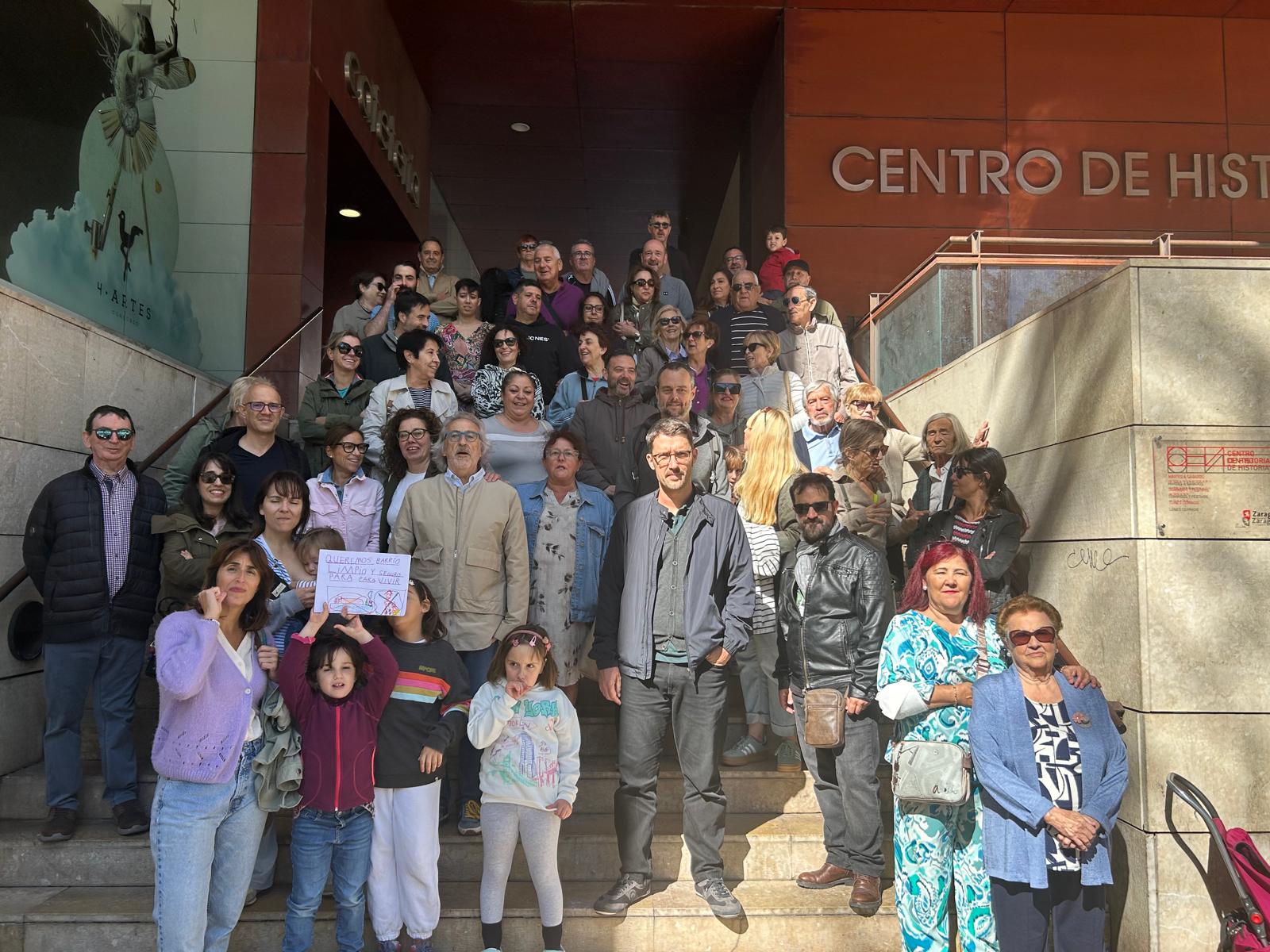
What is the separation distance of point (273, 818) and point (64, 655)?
4.38 ft

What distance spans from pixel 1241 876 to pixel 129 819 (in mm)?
4989

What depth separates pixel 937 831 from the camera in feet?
13.8

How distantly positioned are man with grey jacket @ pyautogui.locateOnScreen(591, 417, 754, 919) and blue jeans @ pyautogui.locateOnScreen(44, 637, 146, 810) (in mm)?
2394

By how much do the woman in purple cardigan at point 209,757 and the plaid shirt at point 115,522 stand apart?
134 cm

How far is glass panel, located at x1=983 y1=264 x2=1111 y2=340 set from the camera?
21.8 feet

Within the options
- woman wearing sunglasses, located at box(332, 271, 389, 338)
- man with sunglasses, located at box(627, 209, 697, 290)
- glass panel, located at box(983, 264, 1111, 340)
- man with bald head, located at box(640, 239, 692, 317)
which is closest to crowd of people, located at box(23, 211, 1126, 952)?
glass panel, located at box(983, 264, 1111, 340)

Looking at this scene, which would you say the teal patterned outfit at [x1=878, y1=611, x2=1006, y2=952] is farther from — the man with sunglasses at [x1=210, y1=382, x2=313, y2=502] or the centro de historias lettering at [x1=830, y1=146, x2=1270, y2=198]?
the centro de historias lettering at [x1=830, y1=146, x2=1270, y2=198]

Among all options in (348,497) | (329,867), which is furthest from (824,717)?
(348,497)

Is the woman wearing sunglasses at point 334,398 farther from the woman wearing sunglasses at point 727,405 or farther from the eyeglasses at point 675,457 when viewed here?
the eyeglasses at point 675,457

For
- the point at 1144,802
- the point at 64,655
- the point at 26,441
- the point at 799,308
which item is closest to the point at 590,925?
the point at 1144,802

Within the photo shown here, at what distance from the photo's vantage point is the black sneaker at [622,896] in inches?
185

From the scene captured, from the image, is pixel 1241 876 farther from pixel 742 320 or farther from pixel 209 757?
pixel 742 320

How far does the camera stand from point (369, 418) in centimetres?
670

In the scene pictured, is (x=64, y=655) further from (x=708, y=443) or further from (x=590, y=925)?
(x=708, y=443)
